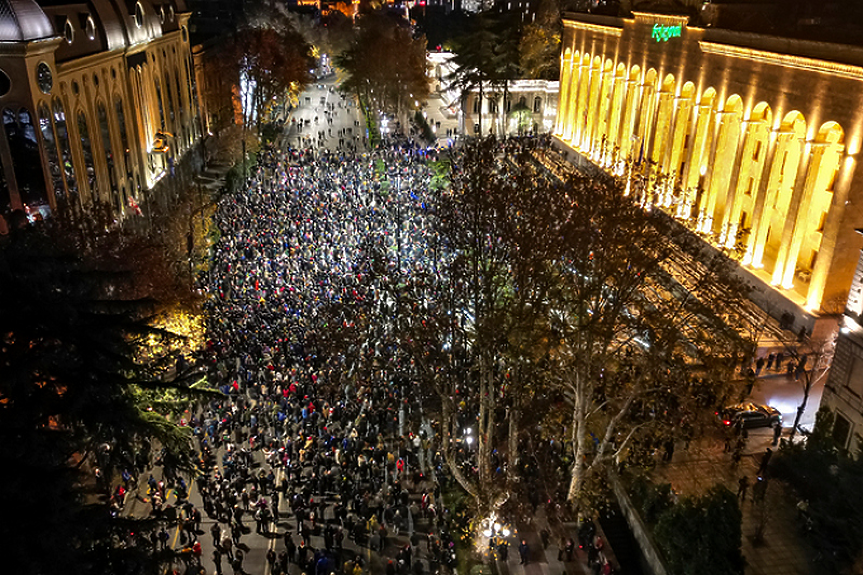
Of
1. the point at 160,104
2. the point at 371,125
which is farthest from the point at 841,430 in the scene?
the point at 371,125

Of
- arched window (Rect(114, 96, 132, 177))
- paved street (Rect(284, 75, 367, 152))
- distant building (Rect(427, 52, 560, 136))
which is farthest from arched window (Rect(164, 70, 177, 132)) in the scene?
distant building (Rect(427, 52, 560, 136))

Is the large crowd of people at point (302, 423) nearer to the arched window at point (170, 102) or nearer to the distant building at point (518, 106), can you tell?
the arched window at point (170, 102)

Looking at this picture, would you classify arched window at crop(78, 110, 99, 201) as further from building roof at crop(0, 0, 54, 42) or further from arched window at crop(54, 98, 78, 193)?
building roof at crop(0, 0, 54, 42)

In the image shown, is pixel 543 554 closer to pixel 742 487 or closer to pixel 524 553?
pixel 524 553

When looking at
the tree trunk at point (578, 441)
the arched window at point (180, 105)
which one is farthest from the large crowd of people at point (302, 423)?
the arched window at point (180, 105)

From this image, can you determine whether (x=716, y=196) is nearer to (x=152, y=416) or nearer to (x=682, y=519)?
(x=682, y=519)
